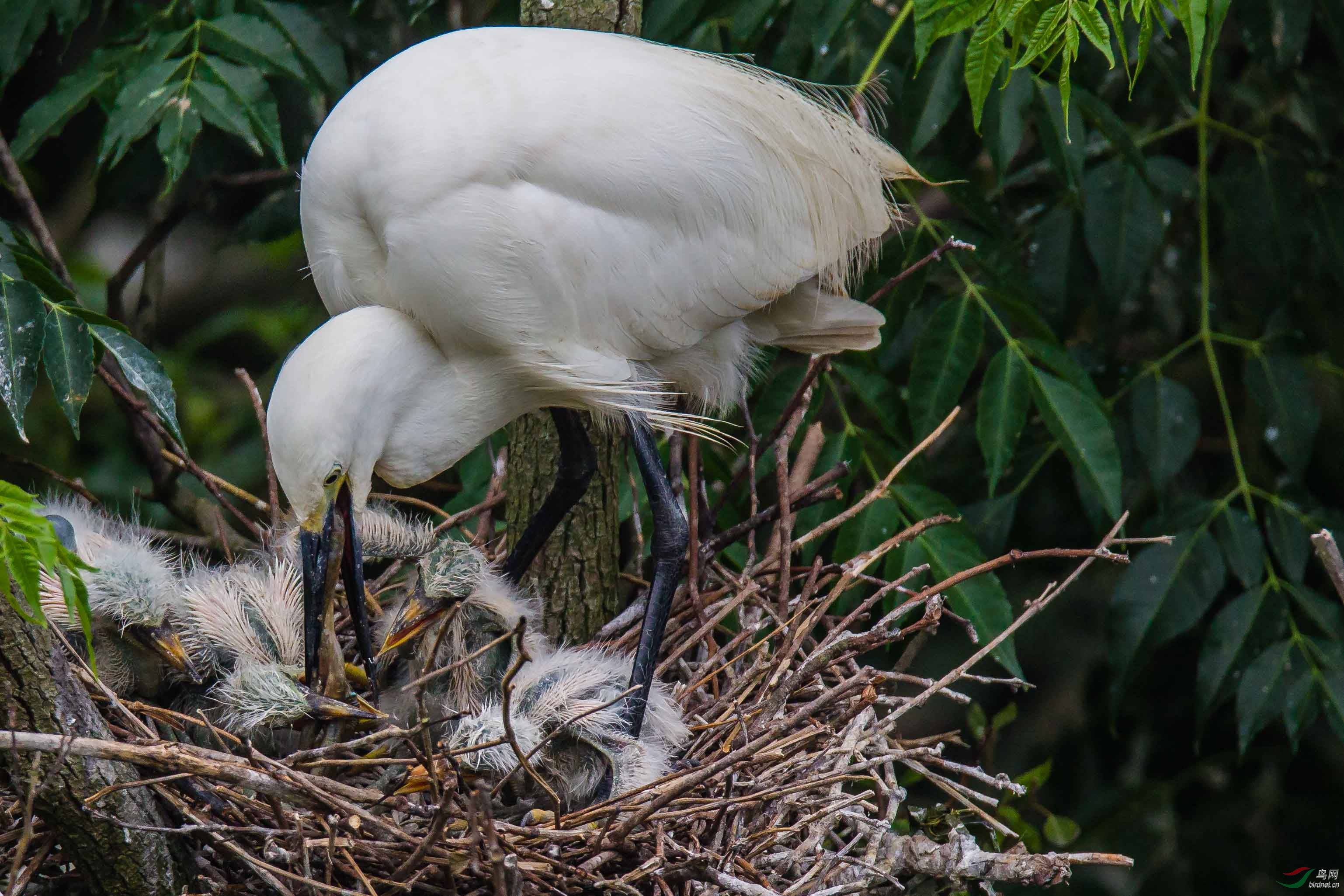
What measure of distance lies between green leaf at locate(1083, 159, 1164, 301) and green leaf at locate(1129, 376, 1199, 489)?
196mm

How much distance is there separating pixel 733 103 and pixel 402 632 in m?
1.00

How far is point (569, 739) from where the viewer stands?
70.7 inches

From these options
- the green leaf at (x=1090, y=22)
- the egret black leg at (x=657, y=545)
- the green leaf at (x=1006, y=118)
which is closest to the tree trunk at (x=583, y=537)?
the egret black leg at (x=657, y=545)

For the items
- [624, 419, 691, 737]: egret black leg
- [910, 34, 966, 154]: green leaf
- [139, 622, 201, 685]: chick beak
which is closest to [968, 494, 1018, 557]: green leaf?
[624, 419, 691, 737]: egret black leg

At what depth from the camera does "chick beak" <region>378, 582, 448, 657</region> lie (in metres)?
1.93

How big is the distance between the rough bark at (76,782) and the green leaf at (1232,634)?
1.78 m

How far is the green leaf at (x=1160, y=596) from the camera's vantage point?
2.36 metres

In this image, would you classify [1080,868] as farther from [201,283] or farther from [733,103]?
[201,283]

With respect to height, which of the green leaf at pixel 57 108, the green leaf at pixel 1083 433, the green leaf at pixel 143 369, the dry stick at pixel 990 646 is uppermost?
the green leaf at pixel 57 108

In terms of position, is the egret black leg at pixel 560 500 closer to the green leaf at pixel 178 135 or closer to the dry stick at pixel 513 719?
the dry stick at pixel 513 719

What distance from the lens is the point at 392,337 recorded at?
6.24 feet

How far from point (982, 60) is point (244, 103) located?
118cm

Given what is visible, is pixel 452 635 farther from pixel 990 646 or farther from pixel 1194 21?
pixel 1194 21

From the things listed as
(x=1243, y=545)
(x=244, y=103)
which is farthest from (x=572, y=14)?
(x=1243, y=545)
